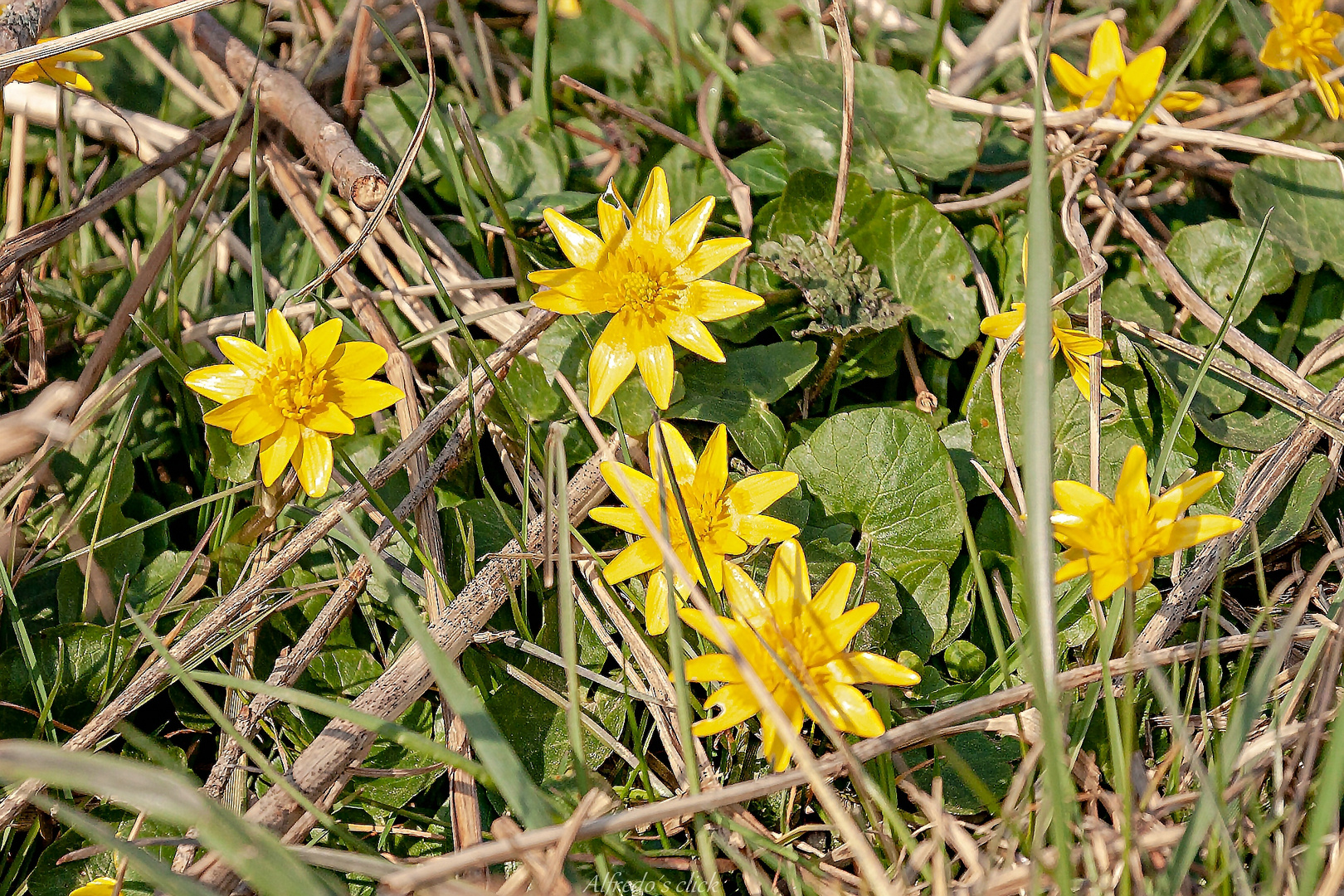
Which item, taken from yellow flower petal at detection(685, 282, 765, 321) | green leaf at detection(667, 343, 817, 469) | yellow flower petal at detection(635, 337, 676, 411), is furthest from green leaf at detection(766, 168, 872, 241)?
yellow flower petal at detection(635, 337, 676, 411)

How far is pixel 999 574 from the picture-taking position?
1927 mm

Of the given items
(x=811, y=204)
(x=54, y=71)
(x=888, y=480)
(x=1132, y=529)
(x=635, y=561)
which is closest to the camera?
(x=1132, y=529)

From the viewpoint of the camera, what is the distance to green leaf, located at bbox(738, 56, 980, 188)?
7.45ft

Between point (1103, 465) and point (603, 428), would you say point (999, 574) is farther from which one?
point (603, 428)

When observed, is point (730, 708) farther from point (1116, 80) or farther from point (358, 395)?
point (1116, 80)

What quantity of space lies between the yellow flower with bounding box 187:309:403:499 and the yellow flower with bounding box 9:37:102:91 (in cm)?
82

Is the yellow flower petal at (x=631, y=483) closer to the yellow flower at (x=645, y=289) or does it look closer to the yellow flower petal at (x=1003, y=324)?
the yellow flower at (x=645, y=289)

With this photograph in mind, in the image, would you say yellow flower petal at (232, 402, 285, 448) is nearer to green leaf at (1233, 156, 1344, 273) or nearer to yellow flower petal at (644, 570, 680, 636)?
yellow flower petal at (644, 570, 680, 636)

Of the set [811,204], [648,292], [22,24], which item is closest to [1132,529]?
[648,292]

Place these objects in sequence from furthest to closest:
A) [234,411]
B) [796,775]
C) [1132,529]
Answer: [234,411]
[1132,529]
[796,775]

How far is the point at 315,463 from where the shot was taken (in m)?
1.73

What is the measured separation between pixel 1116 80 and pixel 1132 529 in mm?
1375

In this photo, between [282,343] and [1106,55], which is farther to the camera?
[1106,55]

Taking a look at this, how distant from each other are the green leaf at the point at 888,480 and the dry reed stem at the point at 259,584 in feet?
2.22
